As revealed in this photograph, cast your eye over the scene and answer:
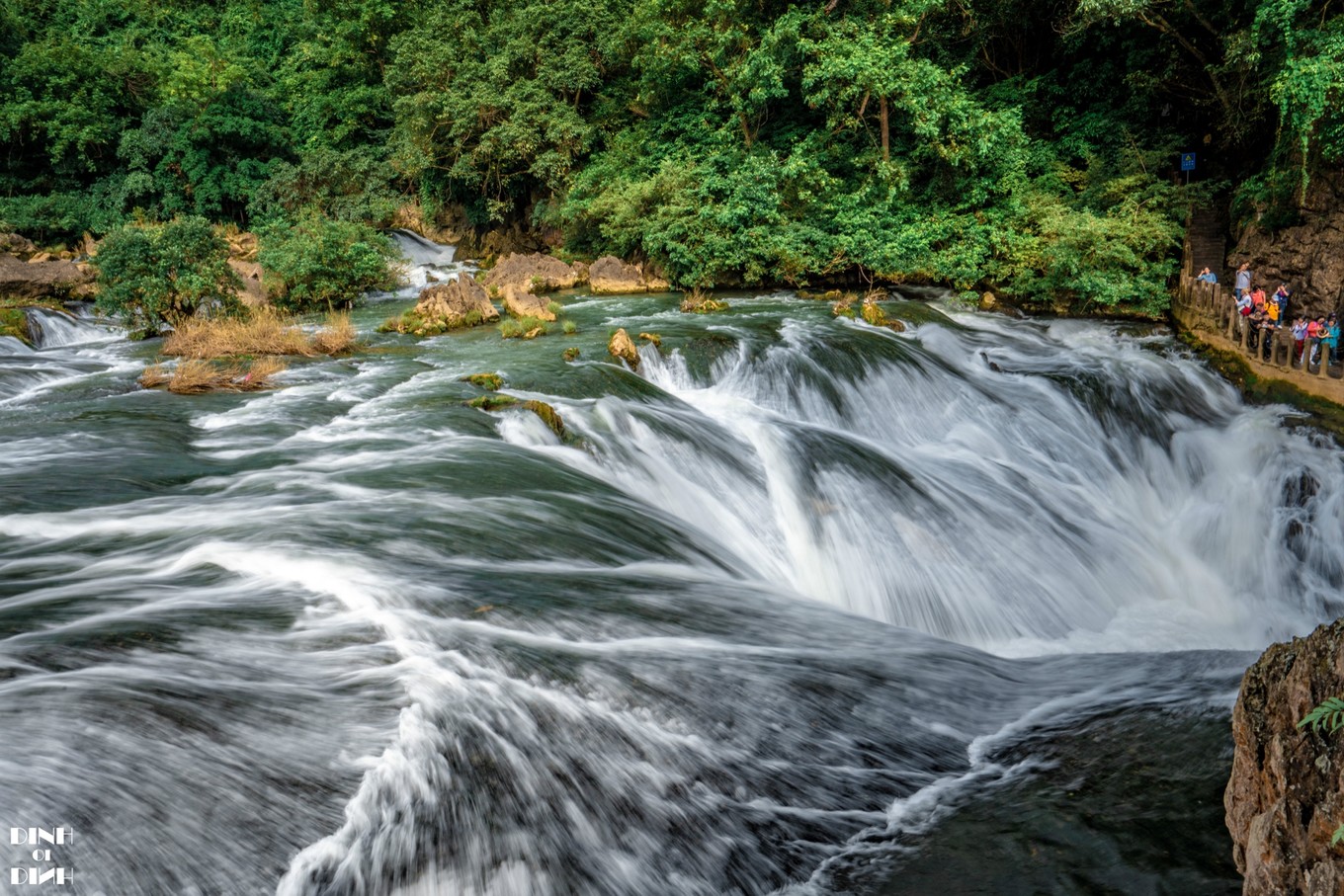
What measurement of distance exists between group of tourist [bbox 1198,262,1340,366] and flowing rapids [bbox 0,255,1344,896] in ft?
9.55

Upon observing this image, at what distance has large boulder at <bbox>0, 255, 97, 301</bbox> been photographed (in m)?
18.3

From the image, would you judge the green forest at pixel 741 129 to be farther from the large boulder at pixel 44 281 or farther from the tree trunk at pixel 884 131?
the large boulder at pixel 44 281

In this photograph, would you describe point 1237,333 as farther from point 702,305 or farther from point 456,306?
point 456,306

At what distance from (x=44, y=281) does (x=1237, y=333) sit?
76.6 ft

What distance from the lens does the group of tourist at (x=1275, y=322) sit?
13.2m

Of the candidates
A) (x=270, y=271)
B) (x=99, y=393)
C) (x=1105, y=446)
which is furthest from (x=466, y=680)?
(x=270, y=271)

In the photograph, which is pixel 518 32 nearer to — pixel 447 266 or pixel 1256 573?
pixel 447 266

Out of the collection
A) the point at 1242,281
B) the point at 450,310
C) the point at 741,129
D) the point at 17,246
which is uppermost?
the point at 741,129

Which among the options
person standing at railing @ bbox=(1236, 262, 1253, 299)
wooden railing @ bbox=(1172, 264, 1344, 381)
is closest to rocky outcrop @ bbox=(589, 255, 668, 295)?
wooden railing @ bbox=(1172, 264, 1344, 381)

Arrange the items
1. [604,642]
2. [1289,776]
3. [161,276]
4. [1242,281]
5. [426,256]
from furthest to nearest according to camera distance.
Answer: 1. [426,256]
2. [1242,281]
3. [161,276]
4. [604,642]
5. [1289,776]

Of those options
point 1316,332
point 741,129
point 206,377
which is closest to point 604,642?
point 206,377

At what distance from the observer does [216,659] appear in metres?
4.08

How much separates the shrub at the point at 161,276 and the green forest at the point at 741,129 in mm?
4547

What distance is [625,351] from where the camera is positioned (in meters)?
12.1
